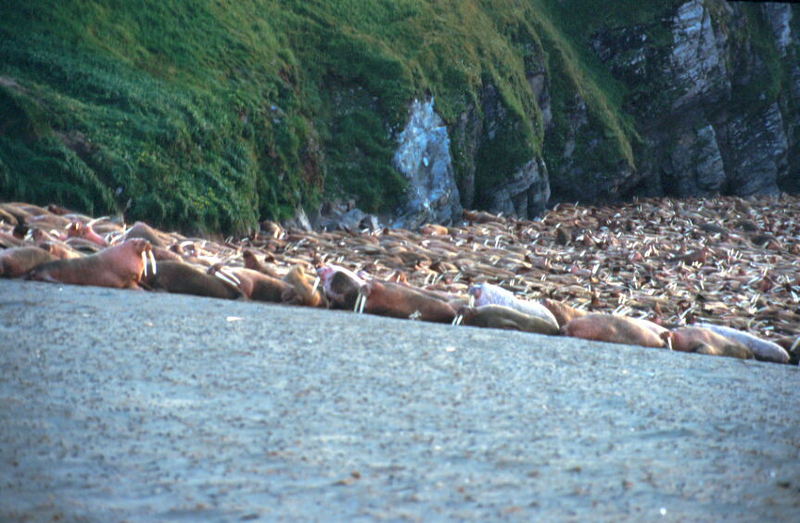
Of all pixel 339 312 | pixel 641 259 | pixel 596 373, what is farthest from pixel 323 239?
pixel 596 373

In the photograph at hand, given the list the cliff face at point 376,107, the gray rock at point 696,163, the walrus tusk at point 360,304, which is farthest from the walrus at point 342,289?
the gray rock at point 696,163

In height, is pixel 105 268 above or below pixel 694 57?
below

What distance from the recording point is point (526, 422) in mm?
4449

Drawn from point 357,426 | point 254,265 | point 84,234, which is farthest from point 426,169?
point 357,426

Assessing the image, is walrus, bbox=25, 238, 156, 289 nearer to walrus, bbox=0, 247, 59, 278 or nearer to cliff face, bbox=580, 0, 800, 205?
walrus, bbox=0, 247, 59, 278

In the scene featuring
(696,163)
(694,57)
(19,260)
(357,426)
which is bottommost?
(357,426)

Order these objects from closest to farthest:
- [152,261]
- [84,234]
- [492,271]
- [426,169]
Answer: [152,261] → [84,234] → [492,271] → [426,169]

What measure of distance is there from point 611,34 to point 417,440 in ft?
87.0

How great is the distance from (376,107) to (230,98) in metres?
3.92

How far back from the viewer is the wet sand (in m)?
3.34

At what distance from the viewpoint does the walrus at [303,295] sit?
811cm

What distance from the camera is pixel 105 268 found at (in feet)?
25.2

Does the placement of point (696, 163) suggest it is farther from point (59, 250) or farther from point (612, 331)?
point (59, 250)

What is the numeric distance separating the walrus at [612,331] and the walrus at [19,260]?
164 inches
